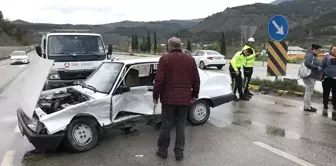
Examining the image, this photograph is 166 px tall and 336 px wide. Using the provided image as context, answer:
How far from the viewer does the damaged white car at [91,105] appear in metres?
5.37

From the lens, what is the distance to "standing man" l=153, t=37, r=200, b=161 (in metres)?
5.00

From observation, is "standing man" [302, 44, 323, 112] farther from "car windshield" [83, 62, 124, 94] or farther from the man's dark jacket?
"car windshield" [83, 62, 124, 94]

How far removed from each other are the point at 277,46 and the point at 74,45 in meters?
6.57

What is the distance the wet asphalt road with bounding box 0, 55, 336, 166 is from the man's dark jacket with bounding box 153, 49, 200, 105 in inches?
36.8

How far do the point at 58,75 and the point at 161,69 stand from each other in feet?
20.2

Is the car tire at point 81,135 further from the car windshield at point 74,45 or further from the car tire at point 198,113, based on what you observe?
the car windshield at point 74,45

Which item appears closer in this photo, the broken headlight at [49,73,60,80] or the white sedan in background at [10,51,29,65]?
the broken headlight at [49,73,60,80]

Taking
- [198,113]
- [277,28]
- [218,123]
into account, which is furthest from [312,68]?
[277,28]

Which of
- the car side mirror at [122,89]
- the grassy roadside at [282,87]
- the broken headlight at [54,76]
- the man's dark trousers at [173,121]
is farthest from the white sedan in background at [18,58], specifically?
the man's dark trousers at [173,121]

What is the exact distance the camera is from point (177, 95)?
5.04m

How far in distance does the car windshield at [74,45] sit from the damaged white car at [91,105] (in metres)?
4.20

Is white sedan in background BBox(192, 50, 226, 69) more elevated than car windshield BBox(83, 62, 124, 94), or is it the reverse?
car windshield BBox(83, 62, 124, 94)

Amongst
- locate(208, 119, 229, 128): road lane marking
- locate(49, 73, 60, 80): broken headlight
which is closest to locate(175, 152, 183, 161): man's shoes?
locate(208, 119, 229, 128): road lane marking

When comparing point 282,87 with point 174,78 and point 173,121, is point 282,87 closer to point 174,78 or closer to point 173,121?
point 173,121
